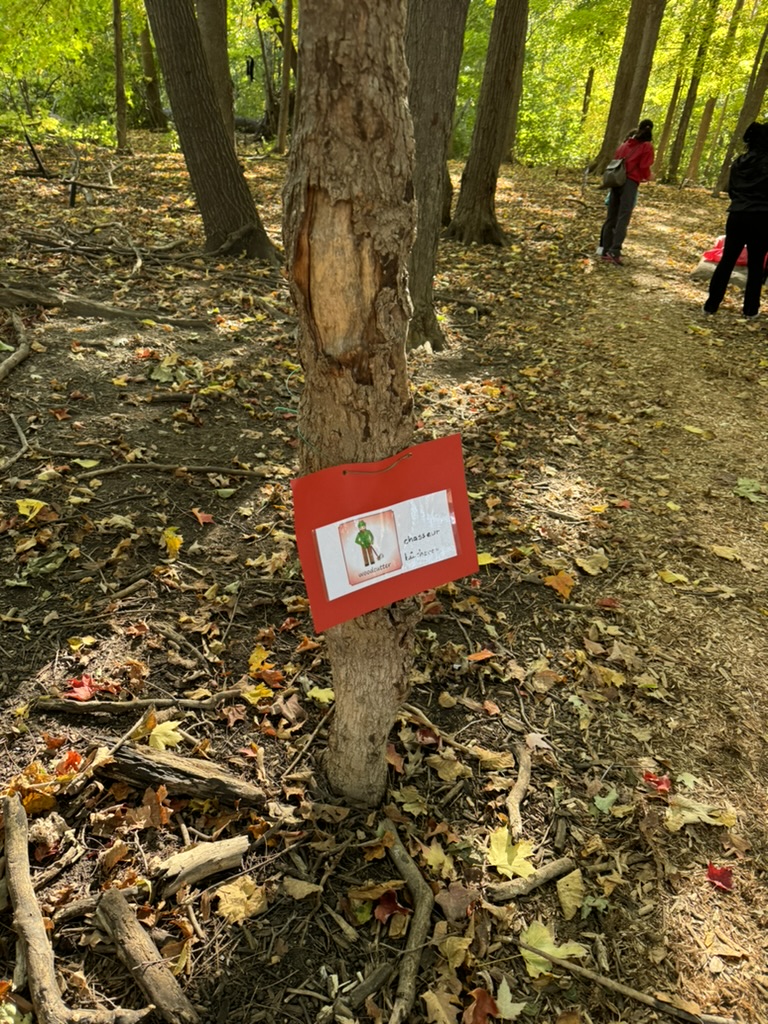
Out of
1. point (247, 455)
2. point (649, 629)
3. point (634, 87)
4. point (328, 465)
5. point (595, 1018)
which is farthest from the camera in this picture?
point (634, 87)

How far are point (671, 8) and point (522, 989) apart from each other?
22126 mm

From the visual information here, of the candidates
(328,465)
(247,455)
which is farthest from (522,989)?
(247,455)

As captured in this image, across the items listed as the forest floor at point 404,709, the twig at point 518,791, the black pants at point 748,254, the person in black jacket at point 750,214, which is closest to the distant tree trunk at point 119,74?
the forest floor at point 404,709

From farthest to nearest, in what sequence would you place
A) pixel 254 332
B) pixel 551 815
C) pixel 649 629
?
pixel 254 332 < pixel 649 629 < pixel 551 815

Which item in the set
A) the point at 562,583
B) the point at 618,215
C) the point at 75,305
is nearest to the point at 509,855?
the point at 562,583

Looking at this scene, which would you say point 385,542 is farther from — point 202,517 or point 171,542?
point 202,517

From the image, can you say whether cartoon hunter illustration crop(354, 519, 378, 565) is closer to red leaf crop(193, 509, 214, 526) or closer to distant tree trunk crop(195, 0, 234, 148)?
red leaf crop(193, 509, 214, 526)

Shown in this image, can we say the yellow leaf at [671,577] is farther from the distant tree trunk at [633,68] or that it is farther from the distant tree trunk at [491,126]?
the distant tree trunk at [633,68]

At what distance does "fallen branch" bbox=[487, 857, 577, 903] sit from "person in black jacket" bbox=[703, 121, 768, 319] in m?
7.06

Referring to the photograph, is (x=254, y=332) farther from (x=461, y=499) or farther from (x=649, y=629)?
(x=461, y=499)

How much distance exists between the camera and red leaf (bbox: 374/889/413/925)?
81.5 inches

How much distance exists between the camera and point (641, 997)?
1949 millimetres

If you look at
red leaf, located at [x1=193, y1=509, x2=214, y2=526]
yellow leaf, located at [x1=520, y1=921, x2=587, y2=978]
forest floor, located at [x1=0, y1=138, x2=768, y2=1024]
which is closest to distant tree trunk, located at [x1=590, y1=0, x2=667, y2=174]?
forest floor, located at [x1=0, y1=138, x2=768, y2=1024]

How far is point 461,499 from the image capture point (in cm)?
167
